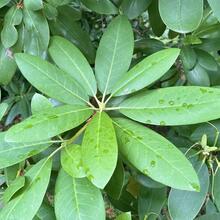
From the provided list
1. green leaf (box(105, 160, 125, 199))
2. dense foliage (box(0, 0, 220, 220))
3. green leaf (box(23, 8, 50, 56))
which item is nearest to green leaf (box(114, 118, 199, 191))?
dense foliage (box(0, 0, 220, 220))

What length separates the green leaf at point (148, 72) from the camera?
2.40 ft

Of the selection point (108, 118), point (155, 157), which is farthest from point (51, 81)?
point (155, 157)

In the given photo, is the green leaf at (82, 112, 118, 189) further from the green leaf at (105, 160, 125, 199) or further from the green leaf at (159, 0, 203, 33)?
the green leaf at (159, 0, 203, 33)

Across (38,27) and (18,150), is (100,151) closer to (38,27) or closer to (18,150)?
(18,150)

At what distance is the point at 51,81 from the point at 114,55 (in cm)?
14

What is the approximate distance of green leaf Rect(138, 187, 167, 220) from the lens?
2.99 ft

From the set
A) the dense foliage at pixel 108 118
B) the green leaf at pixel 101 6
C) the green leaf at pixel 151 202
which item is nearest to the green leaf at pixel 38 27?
the dense foliage at pixel 108 118

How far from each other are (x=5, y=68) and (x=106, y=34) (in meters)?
0.29

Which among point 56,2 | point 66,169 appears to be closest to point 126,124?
point 66,169

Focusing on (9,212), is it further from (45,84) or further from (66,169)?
(45,84)

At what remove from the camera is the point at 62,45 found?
89cm

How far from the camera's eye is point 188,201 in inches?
31.6

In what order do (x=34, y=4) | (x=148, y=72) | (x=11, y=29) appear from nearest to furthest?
(x=148, y=72) → (x=34, y=4) → (x=11, y=29)

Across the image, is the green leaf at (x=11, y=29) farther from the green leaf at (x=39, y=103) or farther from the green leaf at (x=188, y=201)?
the green leaf at (x=188, y=201)
